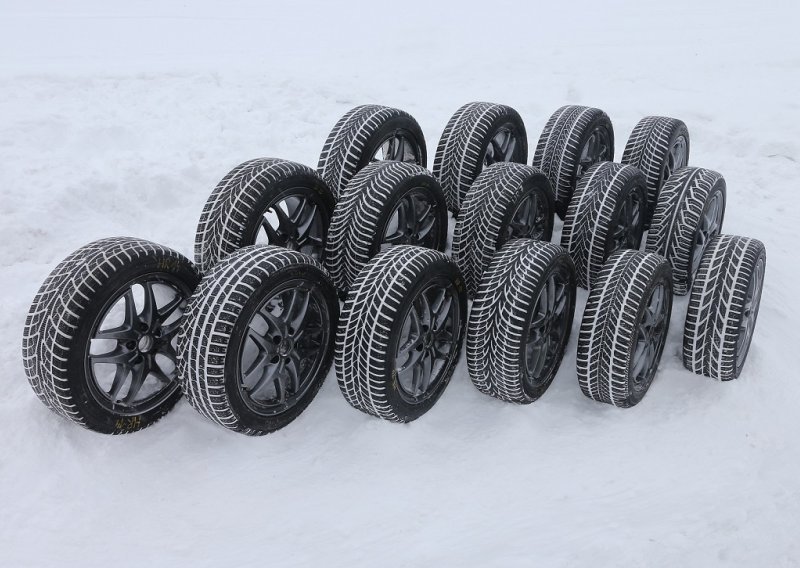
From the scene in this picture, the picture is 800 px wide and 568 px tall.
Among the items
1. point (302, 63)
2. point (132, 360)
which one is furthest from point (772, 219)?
Answer: point (302, 63)

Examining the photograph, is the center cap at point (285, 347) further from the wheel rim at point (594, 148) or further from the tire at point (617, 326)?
the wheel rim at point (594, 148)

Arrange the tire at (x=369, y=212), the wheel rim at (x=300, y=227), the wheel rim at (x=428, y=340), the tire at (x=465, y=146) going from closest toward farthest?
the wheel rim at (x=428, y=340)
the tire at (x=369, y=212)
the wheel rim at (x=300, y=227)
the tire at (x=465, y=146)

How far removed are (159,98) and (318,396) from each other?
17.9 feet

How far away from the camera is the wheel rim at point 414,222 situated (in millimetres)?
4984

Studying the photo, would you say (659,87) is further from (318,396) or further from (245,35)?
(318,396)

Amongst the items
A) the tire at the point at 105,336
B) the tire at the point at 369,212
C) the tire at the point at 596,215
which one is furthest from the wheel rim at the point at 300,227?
the tire at the point at 596,215

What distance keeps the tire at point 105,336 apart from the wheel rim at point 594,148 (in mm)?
3810

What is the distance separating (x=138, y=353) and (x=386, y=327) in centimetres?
150

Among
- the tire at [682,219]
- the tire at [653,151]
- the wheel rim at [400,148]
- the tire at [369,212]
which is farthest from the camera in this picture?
the tire at [653,151]

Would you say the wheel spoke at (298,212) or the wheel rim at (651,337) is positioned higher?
the wheel spoke at (298,212)

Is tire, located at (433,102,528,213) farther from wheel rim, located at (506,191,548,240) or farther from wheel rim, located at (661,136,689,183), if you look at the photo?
wheel rim, located at (661,136,689,183)

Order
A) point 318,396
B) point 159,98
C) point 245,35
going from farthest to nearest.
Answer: point 245,35, point 159,98, point 318,396

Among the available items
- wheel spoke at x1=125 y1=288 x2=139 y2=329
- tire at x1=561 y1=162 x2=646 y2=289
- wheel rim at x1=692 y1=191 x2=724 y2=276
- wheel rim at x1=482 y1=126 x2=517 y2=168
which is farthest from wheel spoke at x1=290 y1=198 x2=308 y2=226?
wheel rim at x1=692 y1=191 x2=724 y2=276

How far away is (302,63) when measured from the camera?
10.4m
